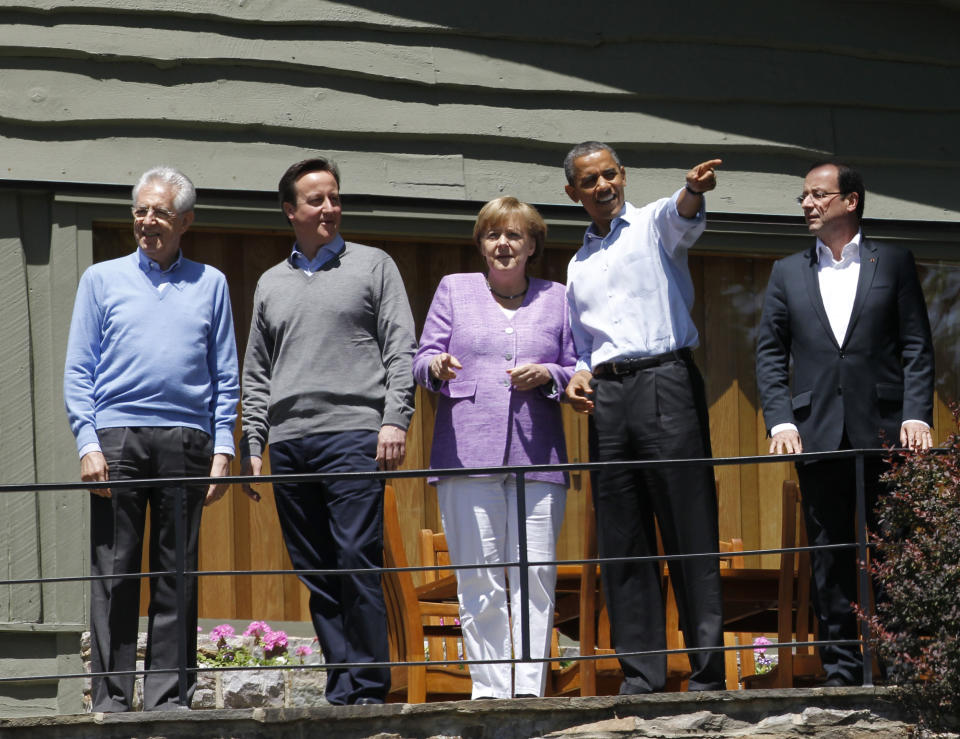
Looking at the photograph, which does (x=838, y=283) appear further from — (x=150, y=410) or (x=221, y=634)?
(x=221, y=634)

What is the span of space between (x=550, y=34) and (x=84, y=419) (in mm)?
2904

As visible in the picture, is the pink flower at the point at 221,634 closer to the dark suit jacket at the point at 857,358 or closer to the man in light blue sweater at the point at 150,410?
the man in light blue sweater at the point at 150,410

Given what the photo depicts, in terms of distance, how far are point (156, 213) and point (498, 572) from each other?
1.56 metres

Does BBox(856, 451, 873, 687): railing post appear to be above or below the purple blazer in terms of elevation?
below

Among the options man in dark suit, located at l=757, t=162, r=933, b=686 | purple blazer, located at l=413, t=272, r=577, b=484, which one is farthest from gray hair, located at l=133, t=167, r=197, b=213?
man in dark suit, located at l=757, t=162, r=933, b=686

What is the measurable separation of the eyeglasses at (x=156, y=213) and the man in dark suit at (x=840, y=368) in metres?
1.94

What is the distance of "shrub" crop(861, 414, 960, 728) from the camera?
4.36m

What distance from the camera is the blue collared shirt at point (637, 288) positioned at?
4.83 m

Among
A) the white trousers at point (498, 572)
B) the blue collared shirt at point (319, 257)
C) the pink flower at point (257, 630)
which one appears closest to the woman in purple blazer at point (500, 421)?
the white trousers at point (498, 572)

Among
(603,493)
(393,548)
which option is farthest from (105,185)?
(603,493)

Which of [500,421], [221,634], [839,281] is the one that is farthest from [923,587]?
[221,634]

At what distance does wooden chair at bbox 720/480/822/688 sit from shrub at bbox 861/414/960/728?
0.47 meters

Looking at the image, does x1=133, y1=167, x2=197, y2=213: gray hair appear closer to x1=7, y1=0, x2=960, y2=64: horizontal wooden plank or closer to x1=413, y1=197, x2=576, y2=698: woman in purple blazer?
x1=413, y1=197, x2=576, y2=698: woman in purple blazer

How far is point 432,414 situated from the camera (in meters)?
6.50
